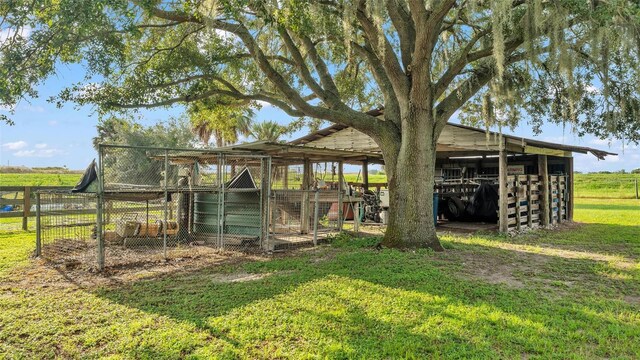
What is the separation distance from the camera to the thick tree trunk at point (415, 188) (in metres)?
7.93

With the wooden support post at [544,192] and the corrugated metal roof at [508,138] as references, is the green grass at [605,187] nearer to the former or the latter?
the corrugated metal roof at [508,138]

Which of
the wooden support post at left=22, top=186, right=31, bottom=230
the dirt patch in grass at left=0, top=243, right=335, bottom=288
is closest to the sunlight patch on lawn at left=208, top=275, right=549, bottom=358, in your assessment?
the dirt patch in grass at left=0, top=243, right=335, bottom=288

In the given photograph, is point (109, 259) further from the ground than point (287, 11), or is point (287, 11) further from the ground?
point (287, 11)

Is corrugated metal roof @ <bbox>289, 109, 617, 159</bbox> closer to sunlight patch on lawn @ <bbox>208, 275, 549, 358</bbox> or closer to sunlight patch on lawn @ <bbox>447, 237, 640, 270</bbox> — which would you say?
sunlight patch on lawn @ <bbox>447, 237, 640, 270</bbox>

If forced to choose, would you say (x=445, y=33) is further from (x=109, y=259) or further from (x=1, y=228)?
(x=1, y=228)

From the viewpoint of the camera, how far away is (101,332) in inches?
152

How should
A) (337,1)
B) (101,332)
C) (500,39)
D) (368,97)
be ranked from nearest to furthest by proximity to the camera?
1. (101,332)
2. (500,39)
3. (337,1)
4. (368,97)

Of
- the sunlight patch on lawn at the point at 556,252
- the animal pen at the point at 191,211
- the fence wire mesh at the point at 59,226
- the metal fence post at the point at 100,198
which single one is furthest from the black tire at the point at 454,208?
the metal fence post at the point at 100,198

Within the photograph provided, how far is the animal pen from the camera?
7.29 m

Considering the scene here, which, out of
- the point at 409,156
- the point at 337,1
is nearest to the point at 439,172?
the point at 409,156

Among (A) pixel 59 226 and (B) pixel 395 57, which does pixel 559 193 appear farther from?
(A) pixel 59 226

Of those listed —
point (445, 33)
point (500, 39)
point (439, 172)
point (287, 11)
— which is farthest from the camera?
point (439, 172)

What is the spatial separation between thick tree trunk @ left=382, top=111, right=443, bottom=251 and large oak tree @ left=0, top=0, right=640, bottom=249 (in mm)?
21

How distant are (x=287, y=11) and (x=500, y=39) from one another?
3.54m
